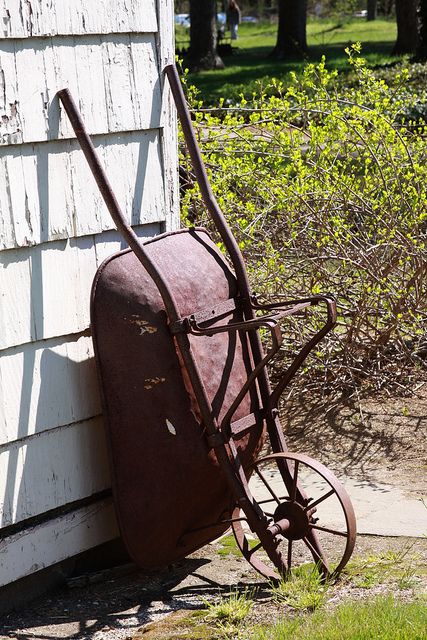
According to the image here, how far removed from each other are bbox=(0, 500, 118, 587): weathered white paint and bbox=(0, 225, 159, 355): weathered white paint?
0.70 meters

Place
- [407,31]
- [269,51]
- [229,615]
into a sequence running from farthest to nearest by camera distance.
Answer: [269,51] < [407,31] < [229,615]

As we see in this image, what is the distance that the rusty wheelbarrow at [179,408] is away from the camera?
3.55 m

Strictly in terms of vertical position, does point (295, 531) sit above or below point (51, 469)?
below

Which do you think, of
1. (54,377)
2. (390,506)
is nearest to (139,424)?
(54,377)

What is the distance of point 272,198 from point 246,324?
2.39 m

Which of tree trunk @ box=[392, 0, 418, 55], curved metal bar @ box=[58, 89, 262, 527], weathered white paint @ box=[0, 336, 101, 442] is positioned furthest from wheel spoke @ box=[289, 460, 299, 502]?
tree trunk @ box=[392, 0, 418, 55]

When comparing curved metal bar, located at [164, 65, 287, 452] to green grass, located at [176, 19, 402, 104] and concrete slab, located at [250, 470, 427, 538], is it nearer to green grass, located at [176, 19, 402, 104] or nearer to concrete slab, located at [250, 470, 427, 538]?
concrete slab, located at [250, 470, 427, 538]

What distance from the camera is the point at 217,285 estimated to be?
380cm

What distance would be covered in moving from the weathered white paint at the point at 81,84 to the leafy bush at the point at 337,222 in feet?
5.27

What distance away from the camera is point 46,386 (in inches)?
143

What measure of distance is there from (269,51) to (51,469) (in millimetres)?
32231

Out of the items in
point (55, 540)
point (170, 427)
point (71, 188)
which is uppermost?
point (71, 188)

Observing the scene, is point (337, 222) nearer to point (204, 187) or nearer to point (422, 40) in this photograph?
point (204, 187)

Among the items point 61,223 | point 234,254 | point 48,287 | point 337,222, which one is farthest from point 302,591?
point 337,222
